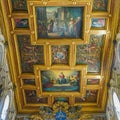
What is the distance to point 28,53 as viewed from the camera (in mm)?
15609

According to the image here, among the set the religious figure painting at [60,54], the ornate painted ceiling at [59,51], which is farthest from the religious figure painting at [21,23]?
the religious figure painting at [60,54]

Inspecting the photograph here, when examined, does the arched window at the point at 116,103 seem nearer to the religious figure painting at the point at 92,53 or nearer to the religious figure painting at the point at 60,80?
the religious figure painting at the point at 92,53

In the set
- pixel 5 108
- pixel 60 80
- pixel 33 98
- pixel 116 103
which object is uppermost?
pixel 60 80

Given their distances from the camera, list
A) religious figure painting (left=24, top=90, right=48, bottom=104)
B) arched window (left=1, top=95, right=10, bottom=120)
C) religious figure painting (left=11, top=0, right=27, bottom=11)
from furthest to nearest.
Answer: religious figure painting (left=24, top=90, right=48, bottom=104) < arched window (left=1, top=95, right=10, bottom=120) < religious figure painting (left=11, top=0, right=27, bottom=11)

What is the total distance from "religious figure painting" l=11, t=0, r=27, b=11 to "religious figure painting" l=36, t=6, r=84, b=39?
56 cm

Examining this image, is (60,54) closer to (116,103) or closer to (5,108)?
(116,103)

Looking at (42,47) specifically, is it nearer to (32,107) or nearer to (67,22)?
(67,22)

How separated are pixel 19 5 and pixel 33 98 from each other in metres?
6.47

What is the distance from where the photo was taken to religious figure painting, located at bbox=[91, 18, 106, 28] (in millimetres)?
14078

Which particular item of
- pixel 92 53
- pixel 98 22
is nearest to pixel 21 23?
pixel 98 22

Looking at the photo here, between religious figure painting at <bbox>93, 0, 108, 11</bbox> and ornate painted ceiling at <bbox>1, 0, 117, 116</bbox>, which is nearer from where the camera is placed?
religious figure painting at <bbox>93, 0, 108, 11</bbox>

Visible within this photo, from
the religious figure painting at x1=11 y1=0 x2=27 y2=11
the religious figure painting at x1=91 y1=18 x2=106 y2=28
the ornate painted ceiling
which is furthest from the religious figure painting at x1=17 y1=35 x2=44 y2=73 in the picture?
the religious figure painting at x1=91 y1=18 x2=106 y2=28

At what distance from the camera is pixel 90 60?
52.4 feet

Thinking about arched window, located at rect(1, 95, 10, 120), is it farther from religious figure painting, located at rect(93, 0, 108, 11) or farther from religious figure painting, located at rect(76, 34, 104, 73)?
Result: religious figure painting, located at rect(93, 0, 108, 11)
